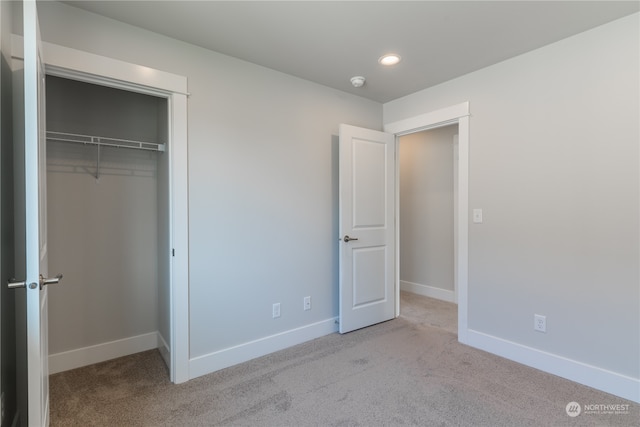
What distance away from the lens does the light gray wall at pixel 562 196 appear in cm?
199

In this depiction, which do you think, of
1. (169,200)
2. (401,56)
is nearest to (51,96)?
(169,200)

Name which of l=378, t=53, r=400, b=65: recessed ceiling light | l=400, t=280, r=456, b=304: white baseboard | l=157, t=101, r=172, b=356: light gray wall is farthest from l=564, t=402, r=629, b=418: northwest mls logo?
l=157, t=101, r=172, b=356: light gray wall

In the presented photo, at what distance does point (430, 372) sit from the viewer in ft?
7.59

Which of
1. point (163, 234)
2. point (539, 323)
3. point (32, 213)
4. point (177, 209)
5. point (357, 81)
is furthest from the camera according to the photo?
point (357, 81)

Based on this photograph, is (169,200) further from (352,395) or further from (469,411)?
(469,411)

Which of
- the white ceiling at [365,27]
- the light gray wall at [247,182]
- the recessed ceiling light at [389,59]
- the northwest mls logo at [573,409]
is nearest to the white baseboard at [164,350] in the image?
the light gray wall at [247,182]

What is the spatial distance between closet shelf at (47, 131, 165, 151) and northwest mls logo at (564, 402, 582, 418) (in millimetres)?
3363

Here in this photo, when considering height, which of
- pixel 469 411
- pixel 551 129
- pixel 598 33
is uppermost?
pixel 598 33

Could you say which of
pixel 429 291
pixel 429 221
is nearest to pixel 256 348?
pixel 429 291

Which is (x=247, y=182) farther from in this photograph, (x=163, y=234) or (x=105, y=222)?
(x=105, y=222)

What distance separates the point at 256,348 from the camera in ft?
8.46

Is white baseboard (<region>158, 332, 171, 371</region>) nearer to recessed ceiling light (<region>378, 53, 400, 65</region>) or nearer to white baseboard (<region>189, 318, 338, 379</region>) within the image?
white baseboard (<region>189, 318, 338, 379</region>)

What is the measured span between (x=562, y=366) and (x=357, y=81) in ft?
9.07

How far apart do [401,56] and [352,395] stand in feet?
8.12
